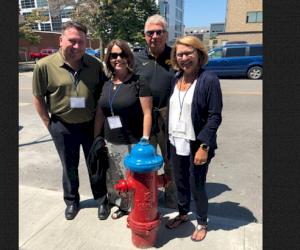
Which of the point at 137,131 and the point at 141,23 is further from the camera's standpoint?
the point at 141,23

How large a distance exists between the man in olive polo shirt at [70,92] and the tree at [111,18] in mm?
23214

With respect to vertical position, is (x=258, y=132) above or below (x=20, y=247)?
above

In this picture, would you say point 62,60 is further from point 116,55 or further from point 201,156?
point 201,156

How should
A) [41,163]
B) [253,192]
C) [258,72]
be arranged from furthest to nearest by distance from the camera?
[258,72] < [41,163] < [253,192]

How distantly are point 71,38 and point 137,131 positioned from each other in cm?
111

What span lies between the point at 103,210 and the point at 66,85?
1.46m

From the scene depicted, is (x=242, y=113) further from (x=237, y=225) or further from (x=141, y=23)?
(x=141, y=23)

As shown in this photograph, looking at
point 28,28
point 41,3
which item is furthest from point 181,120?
point 41,3

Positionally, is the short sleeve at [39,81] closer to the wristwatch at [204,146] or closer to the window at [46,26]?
the wristwatch at [204,146]

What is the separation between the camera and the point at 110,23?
25531mm

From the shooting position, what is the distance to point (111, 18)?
25188 mm

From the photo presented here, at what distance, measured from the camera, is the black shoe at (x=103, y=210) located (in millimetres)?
3432

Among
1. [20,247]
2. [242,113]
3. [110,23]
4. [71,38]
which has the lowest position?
[20,247]

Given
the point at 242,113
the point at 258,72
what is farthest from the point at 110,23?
the point at 242,113
